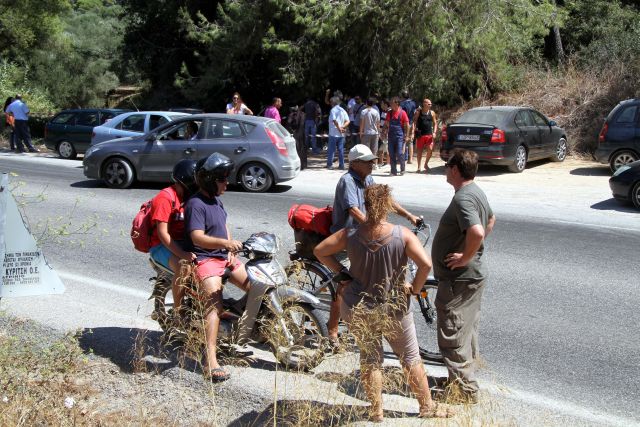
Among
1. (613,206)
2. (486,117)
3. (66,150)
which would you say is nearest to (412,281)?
(613,206)

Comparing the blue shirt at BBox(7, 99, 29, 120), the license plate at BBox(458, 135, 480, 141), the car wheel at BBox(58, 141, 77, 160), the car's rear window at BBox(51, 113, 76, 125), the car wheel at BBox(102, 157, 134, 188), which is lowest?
the car wheel at BBox(102, 157, 134, 188)

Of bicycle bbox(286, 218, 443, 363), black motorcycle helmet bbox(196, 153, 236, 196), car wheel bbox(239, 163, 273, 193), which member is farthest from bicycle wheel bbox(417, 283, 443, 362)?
car wheel bbox(239, 163, 273, 193)

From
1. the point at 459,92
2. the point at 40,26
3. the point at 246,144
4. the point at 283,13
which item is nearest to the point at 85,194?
the point at 246,144

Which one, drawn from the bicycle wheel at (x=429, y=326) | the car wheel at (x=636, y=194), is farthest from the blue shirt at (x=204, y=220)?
the car wheel at (x=636, y=194)

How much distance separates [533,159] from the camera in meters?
19.3

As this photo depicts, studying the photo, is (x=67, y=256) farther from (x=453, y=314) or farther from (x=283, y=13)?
(x=283, y=13)

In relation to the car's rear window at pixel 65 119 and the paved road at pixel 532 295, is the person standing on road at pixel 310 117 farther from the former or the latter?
the paved road at pixel 532 295

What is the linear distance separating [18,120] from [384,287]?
70.4 feet

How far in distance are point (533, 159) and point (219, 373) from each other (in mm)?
15304

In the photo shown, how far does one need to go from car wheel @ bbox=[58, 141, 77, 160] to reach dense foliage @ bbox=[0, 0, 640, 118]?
4238mm

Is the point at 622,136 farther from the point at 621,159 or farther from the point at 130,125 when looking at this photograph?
the point at 130,125

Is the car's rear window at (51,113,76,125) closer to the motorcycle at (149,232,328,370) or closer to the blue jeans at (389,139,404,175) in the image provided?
the blue jeans at (389,139,404,175)

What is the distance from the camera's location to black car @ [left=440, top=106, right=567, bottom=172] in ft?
59.0

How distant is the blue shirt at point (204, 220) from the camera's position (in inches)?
223
